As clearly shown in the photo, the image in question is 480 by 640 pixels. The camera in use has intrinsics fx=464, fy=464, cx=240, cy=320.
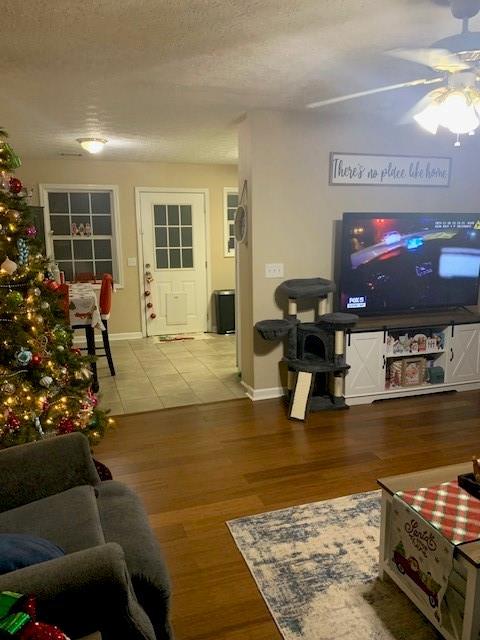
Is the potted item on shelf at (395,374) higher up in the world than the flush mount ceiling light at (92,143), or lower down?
lower down

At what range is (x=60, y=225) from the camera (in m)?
6.30

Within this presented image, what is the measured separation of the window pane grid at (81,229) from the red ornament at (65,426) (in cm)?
412

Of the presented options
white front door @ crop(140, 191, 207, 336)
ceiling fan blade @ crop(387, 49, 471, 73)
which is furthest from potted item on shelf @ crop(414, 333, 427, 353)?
white front door @ crop(140, 191, 207, 336)

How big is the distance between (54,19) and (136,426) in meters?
2.68

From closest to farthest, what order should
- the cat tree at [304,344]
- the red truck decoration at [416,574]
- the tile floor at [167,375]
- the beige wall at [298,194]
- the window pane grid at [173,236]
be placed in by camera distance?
the red truck decoration at [416,574] → the cat tree at [304,344] → the beige wall at [298,194] → the tile floor at [167,375] → the window pane grid at [173,236]

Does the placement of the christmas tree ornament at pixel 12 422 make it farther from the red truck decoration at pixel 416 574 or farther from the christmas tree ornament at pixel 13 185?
the red truck decoration at pixel 416 574

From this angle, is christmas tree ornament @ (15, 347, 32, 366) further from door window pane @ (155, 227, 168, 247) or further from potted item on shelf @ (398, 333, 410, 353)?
door window pane @ (155, 227, 168, 247)

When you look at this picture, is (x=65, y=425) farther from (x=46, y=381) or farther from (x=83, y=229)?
(x=83, y=229)

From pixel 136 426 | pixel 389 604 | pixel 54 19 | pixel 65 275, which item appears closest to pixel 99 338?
pixel 65 275

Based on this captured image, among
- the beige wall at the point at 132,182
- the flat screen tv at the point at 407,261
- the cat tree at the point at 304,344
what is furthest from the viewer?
the beige wall at the point at 132,182

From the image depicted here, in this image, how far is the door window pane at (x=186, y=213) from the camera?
6715mm

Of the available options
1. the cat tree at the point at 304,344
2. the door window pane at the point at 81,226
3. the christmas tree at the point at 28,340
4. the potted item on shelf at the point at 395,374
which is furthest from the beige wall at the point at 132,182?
the christmas tree at the point at 28,340

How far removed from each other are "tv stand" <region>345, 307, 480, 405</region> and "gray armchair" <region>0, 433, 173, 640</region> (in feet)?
8.25

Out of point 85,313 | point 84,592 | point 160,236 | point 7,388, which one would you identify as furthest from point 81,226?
point 84,592
